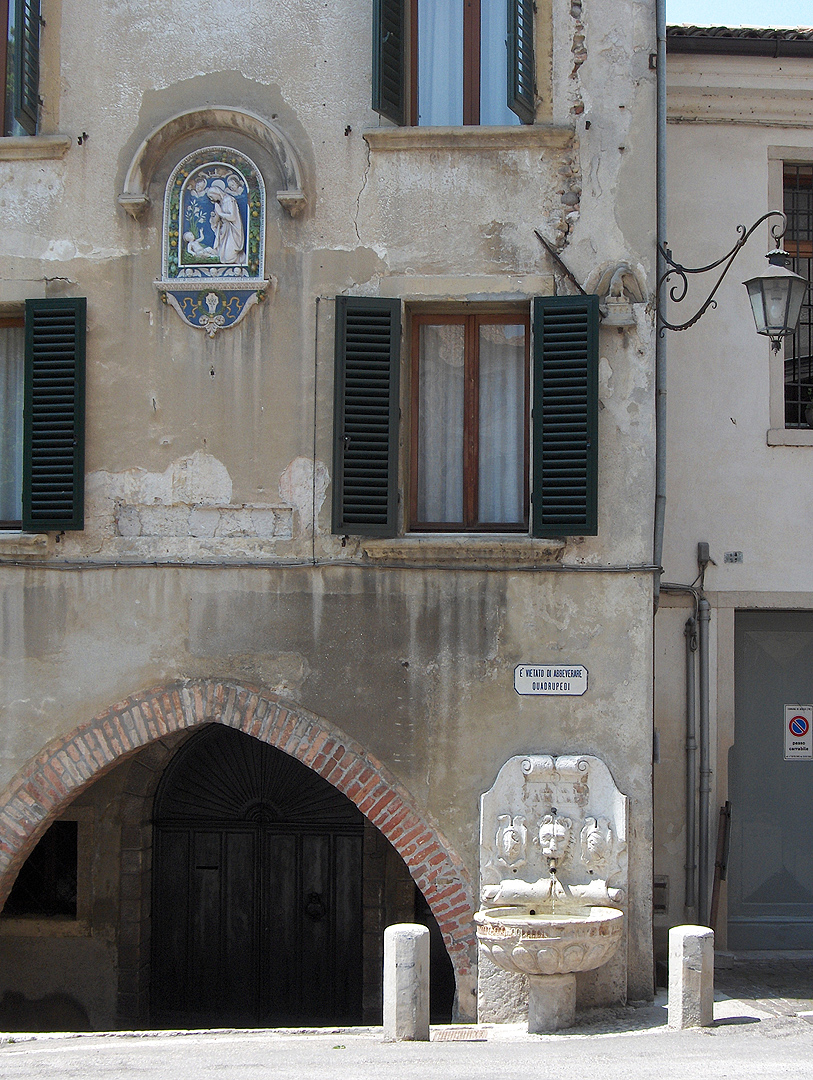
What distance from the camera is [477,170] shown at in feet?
28.3

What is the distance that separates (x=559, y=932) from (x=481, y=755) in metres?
1.31

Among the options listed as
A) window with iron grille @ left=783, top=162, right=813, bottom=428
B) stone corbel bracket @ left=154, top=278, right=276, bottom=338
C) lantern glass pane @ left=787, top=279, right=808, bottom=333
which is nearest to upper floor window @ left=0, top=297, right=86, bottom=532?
stone corbel bracket @ left=154, top=278, right=276, bottom=338

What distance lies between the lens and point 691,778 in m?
9.80

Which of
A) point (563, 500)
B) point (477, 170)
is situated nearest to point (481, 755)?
point (563, 500)

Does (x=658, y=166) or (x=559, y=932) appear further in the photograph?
(x=658, y=166)

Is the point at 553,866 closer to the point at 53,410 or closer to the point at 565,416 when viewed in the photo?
the point at 565,416

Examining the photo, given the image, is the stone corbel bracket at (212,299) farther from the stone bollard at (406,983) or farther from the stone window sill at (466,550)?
the stone bollard at (406,983)

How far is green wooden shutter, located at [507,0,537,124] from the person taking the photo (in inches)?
333

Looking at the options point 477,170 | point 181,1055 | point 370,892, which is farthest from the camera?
point 370,892

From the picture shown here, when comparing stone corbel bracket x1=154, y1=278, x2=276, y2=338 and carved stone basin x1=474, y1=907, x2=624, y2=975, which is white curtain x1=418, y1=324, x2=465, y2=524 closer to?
stone corbel bracket x1=154, y1=278, x2=276, y2=338

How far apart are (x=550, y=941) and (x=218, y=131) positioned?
5.98m

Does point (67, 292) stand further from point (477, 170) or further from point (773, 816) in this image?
point (773, 816)

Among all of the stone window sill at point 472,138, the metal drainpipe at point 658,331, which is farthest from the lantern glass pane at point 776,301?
the stone window sill at point 472,138

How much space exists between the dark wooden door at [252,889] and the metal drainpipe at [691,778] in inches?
115
